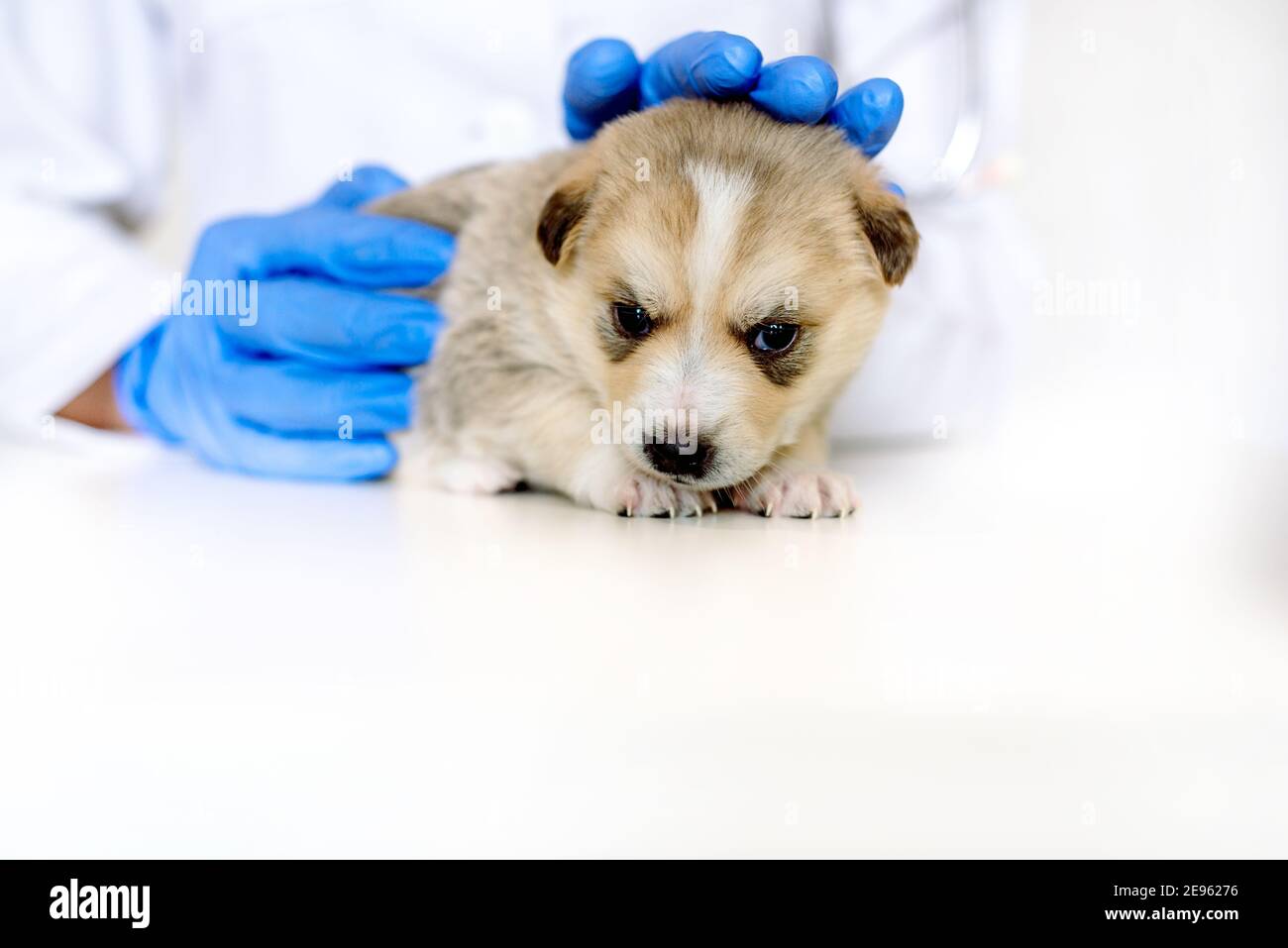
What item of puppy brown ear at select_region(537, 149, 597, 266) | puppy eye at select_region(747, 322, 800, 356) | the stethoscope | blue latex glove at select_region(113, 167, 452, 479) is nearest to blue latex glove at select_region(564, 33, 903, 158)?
puppy brown ear at select_region(537, 149, 597, 266)

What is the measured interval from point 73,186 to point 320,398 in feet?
5.41

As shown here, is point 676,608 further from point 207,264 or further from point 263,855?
point 207,264

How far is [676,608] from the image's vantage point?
179cm

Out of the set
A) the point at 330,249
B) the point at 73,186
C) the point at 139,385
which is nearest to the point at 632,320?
the point at 330,249

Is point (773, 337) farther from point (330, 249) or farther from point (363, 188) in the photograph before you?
point (363, 188)

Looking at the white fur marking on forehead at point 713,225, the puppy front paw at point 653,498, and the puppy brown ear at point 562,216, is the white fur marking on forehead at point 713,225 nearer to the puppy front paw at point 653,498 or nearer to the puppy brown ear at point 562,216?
the puppy brown ear at point 562,216

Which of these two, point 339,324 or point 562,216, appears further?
point 339,324

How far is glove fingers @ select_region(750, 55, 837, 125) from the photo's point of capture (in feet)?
7.65

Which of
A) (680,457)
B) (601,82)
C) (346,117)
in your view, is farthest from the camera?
(346,117)

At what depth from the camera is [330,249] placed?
3.09 metres

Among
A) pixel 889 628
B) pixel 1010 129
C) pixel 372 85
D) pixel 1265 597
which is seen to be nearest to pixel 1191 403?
pixel 1010 129

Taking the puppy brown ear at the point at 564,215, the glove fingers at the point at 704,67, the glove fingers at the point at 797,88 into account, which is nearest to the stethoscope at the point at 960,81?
the glove fingers at the point at 704,67

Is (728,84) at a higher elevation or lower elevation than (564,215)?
higher

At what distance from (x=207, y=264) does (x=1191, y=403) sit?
371cm
